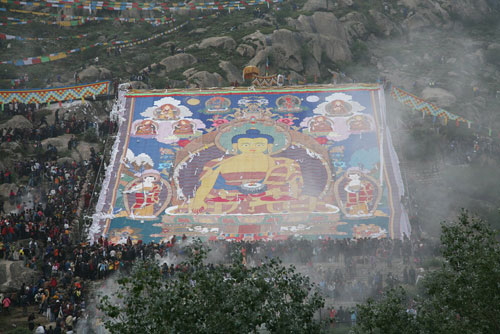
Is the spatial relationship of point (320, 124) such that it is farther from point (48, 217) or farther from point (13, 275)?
point (13, 275)

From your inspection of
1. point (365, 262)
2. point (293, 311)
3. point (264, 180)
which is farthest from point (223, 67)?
point (293, 311)

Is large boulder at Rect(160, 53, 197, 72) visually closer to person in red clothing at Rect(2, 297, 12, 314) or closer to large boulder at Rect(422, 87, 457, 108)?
large boulder at Rect(422, 87, 457, 108)

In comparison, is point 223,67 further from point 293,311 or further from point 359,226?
point 293,311

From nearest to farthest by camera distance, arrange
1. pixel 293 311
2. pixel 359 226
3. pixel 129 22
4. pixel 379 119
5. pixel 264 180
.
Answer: pixel 293 311 < pixel 359 226 < pixel 264 180 < pixel 379 119 < pixel 129 22

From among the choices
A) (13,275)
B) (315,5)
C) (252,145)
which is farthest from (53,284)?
(315,5)

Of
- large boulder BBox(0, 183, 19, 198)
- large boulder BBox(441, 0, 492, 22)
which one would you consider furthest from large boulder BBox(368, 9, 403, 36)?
large boulder BBox(0, 183, 19, 198)

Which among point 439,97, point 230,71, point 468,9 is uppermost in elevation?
point 230,71
